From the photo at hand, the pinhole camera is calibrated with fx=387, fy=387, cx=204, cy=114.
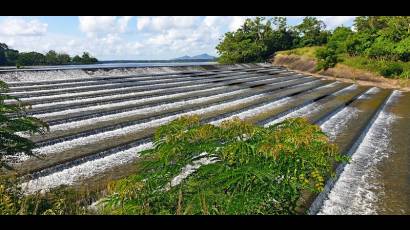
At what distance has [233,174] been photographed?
405 centimetres

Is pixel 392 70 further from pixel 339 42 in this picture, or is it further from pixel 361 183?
pixel 361 183

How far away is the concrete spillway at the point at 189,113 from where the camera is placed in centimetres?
880

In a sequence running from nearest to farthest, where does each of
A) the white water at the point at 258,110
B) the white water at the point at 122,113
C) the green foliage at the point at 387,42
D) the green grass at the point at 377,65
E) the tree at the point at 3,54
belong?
the white water at the point at 122,113 < the white water at the point at 258,110 < the green grass at the point at 377,65 < the green foliage at the point at 387,42 < the tree at the point at 3,54

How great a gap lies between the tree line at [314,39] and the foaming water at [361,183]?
85.9 ft

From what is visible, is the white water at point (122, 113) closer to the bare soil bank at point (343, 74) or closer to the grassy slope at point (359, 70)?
the bare soil bank at point (343, 74)

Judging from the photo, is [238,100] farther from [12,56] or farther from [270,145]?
[12,56]

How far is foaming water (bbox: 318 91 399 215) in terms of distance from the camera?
7.65 meters

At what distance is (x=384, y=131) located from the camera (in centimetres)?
1487

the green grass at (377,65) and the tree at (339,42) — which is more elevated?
the tree at (339,42)

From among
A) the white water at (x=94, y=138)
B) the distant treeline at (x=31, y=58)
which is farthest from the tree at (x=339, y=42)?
the distant treeline at (x=31, y=58)

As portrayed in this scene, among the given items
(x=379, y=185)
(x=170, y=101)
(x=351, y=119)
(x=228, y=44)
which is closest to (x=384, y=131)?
(x=351, y=119)

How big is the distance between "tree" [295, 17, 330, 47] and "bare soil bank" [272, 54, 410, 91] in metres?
8.04

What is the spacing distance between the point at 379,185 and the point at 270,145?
233 inches

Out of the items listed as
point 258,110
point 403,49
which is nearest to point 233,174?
point 258,110
